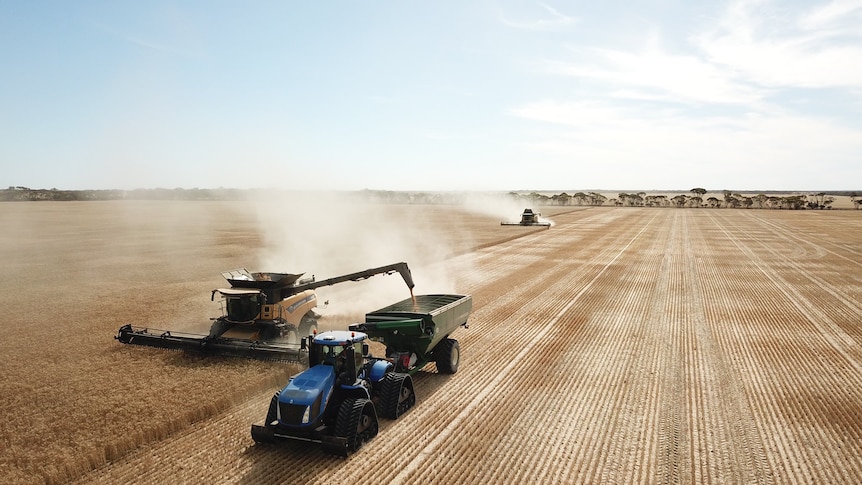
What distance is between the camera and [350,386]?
434 inches

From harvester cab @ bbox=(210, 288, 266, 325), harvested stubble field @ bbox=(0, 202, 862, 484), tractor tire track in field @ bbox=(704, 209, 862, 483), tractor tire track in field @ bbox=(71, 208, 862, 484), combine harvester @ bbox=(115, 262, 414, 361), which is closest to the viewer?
tractor tire track in field @ bbox=(71, 208, 862, 484)

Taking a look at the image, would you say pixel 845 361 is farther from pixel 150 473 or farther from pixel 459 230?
pixel 459 230

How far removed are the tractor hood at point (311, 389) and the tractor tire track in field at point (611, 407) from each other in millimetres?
1225

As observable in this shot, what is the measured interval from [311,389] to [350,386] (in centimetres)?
102

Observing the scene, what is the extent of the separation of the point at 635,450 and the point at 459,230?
176 feet

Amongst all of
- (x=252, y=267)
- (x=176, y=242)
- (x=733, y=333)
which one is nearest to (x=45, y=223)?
(x=176, y=242)

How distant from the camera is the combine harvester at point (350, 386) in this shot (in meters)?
10.2

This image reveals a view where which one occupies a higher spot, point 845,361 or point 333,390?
point 333,390

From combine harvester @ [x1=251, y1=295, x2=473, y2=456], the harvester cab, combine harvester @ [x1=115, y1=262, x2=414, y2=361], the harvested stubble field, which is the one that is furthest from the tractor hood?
the harvester cab

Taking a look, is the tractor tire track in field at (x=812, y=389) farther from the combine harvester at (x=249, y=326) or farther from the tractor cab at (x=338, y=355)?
the combine harvester at (x=249, y=326)

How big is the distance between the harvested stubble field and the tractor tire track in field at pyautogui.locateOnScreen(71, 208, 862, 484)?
0.19ft

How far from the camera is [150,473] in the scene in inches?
391

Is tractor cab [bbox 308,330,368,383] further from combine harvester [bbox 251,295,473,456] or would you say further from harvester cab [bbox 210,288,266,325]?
harvester cab [bbox 210,288,266,325]

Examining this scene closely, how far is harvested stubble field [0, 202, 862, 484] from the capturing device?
400 inches
